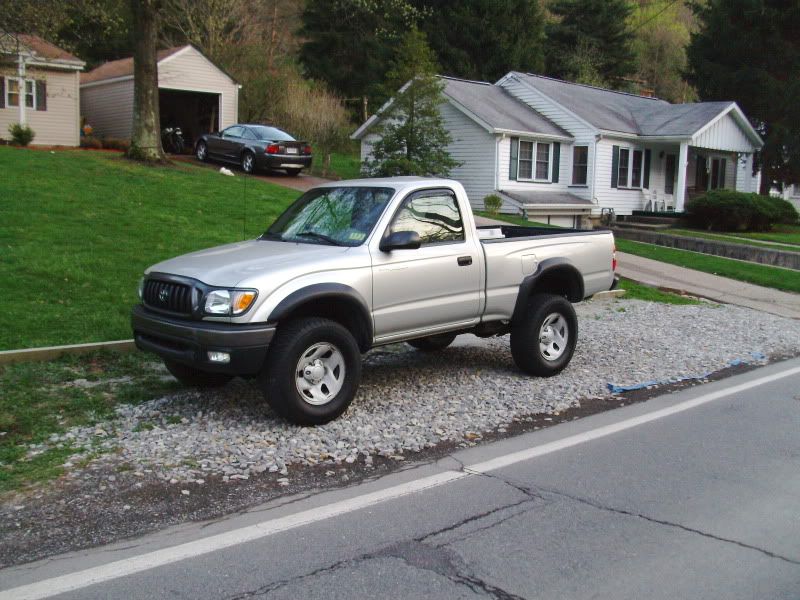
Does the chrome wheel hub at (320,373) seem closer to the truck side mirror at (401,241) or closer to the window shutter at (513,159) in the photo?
the truck side mirror at (401,241)

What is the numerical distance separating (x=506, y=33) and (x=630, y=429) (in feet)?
131

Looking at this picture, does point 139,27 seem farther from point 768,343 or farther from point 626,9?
point 626,9

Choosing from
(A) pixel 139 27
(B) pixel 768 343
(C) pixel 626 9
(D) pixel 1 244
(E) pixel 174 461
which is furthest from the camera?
(C) pixel 626 9

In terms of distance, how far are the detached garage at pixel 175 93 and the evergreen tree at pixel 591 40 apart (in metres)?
25.0

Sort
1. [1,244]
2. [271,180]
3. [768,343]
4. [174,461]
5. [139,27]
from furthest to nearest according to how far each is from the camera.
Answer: [271,180]
[139,27]
[1,244]
[768,343]
[174,461]

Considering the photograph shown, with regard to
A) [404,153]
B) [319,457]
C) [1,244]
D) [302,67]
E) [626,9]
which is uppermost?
[626,9]

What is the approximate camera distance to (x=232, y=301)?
6.17m

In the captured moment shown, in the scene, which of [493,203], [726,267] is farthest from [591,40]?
[726,267]

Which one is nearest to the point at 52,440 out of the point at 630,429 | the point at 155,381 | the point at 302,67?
the point at 155,381

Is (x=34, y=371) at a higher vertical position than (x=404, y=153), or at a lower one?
lower

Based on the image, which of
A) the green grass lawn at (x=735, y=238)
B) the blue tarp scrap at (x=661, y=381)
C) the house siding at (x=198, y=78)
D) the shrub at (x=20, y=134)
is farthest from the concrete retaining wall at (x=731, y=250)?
the shrub at (x=20, y=134)

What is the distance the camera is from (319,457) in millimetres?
5898

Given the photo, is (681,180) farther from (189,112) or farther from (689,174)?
(189,112)

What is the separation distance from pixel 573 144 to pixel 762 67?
583 inches
